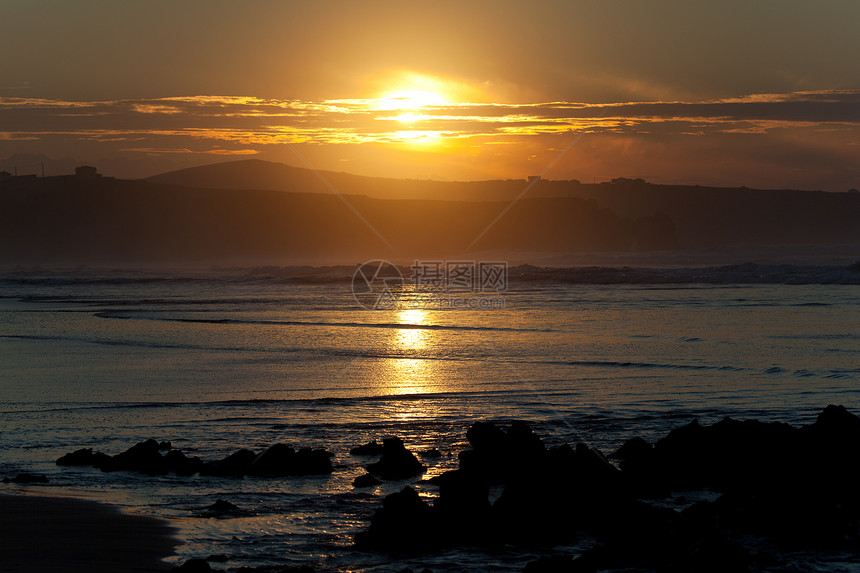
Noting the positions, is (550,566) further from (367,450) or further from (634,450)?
(367,450)

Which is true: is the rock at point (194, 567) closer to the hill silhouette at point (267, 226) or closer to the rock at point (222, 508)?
the rock at point (222, 508)

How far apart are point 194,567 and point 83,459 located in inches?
148

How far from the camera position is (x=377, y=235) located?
126 metres

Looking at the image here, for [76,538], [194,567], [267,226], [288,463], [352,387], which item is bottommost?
[76,538]

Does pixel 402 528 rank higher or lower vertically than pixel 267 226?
lower

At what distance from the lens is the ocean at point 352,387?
7324mm

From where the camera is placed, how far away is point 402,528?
6348 millimetres

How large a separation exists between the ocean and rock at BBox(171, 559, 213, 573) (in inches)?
15.8

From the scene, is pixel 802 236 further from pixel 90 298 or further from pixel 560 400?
pixel 560 400

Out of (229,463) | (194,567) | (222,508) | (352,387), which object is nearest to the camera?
(194,567)

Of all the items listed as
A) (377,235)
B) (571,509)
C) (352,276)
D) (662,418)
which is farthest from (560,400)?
(377,235)

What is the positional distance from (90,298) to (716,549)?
122ft

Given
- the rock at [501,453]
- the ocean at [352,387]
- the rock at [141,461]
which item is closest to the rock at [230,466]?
the ocean at [352,387]

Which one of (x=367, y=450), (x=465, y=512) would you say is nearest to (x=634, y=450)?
(x=465, y=512)
